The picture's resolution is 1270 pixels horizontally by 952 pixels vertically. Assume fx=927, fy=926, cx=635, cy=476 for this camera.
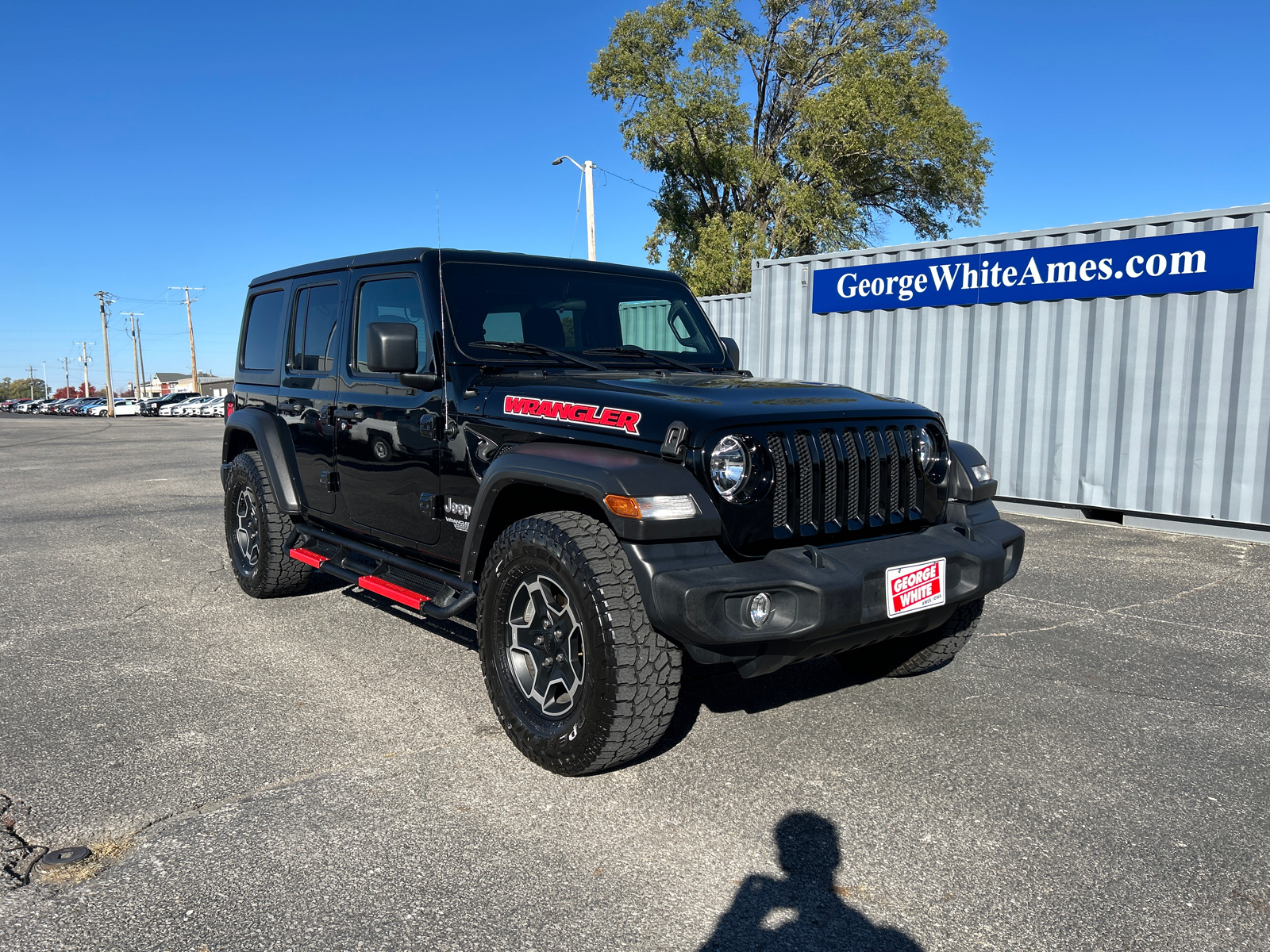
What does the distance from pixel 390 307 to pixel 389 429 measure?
611 mm

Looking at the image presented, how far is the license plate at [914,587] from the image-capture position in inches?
122

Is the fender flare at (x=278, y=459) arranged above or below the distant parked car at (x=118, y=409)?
above

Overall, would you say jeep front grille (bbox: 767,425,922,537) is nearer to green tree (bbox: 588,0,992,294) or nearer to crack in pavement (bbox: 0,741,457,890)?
crack in pavement (bbox: 0,741,457,890)

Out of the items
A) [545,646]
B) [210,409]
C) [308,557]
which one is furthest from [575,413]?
[210,409]

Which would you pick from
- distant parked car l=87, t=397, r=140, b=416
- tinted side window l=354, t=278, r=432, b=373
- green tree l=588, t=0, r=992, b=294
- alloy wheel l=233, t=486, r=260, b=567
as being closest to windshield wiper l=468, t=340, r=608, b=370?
tinted side window l=354, t=278, r=432, b=373

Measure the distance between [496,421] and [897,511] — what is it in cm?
160

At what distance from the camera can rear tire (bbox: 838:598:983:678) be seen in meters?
3.96

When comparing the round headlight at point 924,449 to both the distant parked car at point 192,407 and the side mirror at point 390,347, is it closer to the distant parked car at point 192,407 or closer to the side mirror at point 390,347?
the side mirror at point 390,347

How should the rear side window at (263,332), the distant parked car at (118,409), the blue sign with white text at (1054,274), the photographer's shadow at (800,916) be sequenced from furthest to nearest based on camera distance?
the distant parked car at (118,409), the blue sign with white text at (1054,274), the rear side window at (263,332), the photographer's shadow at (800,916)

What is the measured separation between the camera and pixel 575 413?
337cm

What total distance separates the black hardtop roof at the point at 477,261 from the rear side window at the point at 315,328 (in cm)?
14

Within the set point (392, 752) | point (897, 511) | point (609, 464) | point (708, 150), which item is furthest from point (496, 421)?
point (708, 150)

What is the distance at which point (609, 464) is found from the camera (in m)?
3.03

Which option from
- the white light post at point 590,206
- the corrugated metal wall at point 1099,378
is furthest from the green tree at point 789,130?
the corrugated metal wall at point 1099,378
